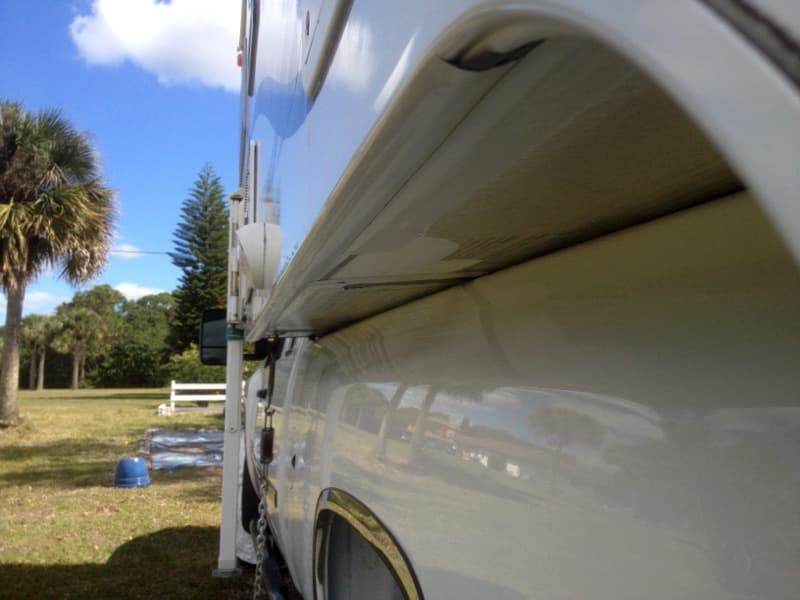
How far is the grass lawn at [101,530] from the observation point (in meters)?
4.91

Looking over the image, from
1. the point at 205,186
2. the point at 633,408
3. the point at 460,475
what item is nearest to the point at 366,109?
the point at 633,408

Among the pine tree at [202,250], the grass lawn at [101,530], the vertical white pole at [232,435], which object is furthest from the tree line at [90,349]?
the vertical white pole at [232,435]

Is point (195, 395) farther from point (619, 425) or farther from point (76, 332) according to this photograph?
point (76, 332)

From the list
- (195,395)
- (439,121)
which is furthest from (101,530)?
(195,395)

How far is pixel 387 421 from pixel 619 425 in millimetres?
781

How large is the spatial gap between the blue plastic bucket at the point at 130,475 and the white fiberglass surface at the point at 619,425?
26.4 ft

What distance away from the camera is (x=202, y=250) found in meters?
28.9

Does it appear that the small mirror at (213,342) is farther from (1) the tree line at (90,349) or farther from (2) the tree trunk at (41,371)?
(2) the tree trunk at (41,371)

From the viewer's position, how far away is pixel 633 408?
770 millimetres

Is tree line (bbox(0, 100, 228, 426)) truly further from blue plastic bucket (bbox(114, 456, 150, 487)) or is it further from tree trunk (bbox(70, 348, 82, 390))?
blue plastic bucket (bbox(114, 456, 150, 487))

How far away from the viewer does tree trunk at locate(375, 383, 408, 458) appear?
1482 millimetres

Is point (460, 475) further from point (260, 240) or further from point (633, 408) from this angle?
point (260, 240)

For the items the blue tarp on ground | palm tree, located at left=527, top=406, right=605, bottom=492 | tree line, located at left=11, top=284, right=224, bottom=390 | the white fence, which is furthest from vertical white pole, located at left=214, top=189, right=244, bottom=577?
tree line, located at left=11, top=284, right=224, bottom=390

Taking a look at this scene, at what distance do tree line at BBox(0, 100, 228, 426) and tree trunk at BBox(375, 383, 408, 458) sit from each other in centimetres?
1410
